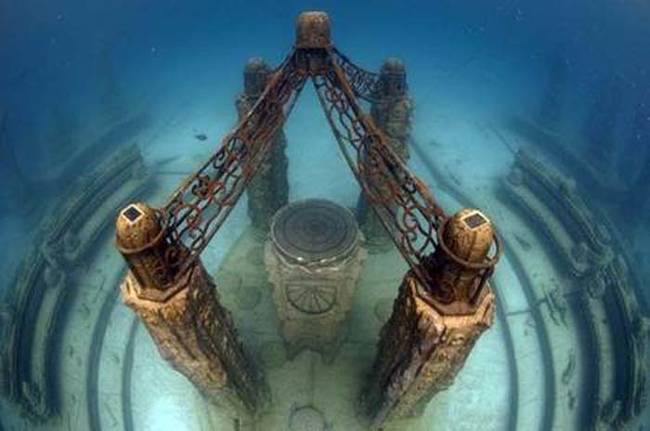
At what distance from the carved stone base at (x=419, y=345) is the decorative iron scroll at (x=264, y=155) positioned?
2.01 feet

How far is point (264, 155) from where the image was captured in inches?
406

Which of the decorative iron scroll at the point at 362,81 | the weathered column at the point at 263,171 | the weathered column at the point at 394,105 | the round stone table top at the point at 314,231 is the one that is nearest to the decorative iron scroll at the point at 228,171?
the round stone table top at the point at 314,231

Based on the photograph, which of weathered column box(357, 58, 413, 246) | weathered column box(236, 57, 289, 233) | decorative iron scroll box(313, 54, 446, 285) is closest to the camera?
decorative iron scroll box(313, 54, 446, 285)

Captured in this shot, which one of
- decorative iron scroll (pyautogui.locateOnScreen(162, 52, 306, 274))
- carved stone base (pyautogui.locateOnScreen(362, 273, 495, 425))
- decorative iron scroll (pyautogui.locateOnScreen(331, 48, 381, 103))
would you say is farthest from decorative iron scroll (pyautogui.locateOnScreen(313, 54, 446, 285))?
decorative iron scroll (pyautogui.locateOnScreen(331, 48, 381, 103))

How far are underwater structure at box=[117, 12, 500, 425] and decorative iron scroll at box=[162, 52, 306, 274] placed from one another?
0.03m

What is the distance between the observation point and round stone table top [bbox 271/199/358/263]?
38.9ft

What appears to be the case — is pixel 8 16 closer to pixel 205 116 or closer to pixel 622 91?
pixel 205 116

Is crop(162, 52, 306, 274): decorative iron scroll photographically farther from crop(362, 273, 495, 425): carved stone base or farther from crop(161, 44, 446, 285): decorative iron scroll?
crop(362, 273, 495, 425): carved stone base

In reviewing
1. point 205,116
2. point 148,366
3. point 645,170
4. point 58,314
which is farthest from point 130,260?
point 645,170

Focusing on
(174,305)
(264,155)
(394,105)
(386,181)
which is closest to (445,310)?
(386,181)

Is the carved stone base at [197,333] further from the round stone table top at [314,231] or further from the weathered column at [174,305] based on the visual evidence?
the round stone table top at [314,231]

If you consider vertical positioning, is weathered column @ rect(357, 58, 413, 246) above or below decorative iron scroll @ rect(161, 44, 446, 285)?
below

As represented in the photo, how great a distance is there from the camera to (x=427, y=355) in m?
8.35

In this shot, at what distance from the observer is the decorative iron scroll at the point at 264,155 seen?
8.04 m
